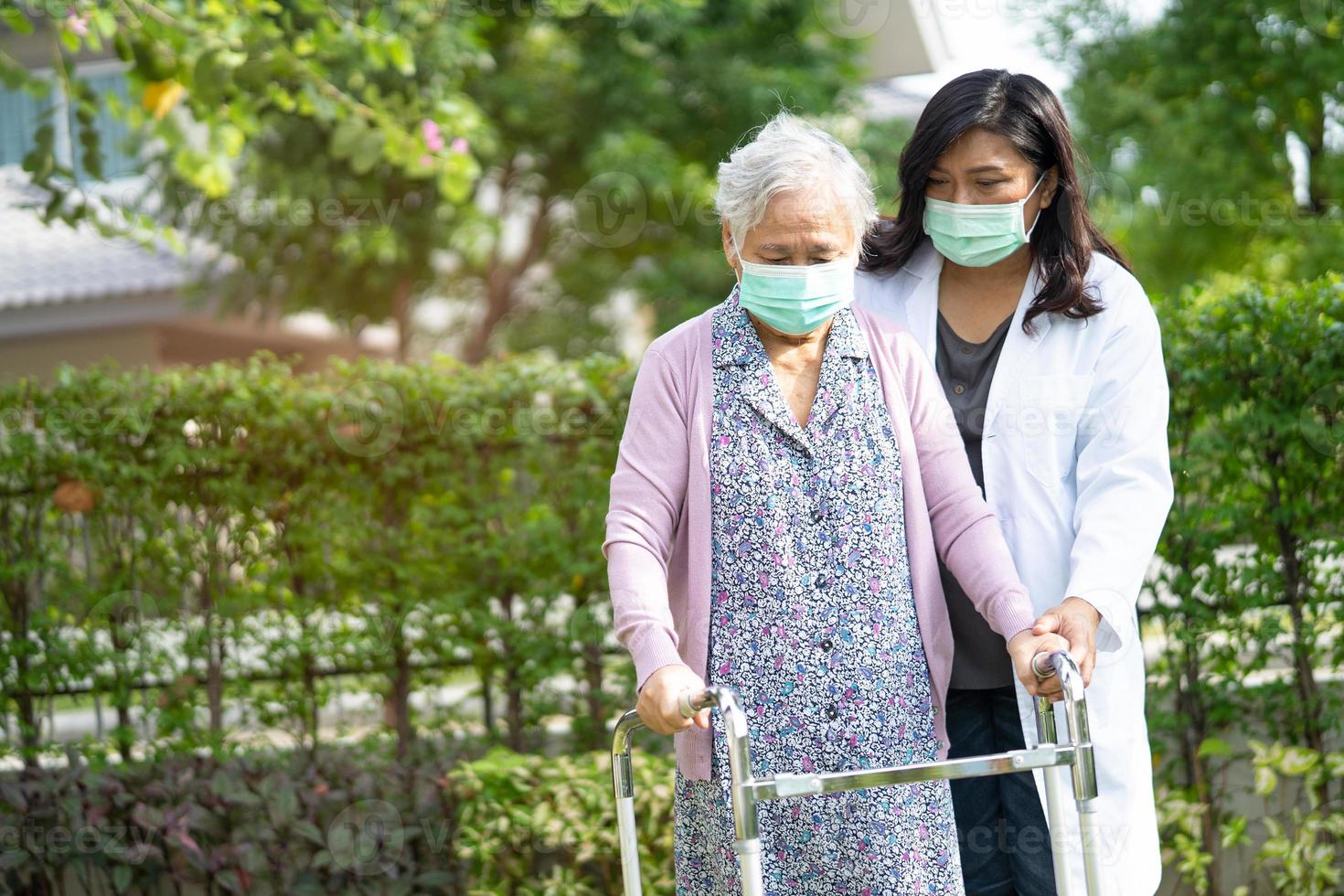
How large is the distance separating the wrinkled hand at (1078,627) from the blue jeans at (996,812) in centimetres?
29

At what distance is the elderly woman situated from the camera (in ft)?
7.34

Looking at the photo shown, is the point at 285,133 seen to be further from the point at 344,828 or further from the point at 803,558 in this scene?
the point at 803,558

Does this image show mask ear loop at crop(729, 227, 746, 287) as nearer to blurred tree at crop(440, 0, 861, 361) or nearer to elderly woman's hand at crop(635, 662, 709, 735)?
elderly woman's hand at crop(635, 662, 709, 735)

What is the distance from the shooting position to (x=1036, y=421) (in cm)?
249

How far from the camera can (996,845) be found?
2.62 m

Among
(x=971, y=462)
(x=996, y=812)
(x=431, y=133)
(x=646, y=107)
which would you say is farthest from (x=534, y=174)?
(x=996, y=812)

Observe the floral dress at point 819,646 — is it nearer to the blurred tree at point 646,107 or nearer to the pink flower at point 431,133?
the pink flower at point 431,133

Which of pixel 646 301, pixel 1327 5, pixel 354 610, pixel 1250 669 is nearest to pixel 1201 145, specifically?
pixel 1327 5

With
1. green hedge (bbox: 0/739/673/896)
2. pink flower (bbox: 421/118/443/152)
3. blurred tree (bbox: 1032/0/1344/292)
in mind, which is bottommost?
green hedge (bbox: 0/739/673/896)

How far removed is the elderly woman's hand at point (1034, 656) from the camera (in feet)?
7.12

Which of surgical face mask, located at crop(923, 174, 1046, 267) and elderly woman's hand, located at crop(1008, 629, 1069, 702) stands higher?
surgical face mask, located at crop(923, 174, 1046, 267)

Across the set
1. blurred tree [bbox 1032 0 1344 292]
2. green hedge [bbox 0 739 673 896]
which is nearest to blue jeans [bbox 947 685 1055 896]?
green hedge [bbox 0 739 673 896]

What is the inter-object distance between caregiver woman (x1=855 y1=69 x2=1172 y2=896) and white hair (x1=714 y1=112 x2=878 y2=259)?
28 centimetres

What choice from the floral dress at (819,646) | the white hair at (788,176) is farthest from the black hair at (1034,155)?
the floral dress at (819,646)
